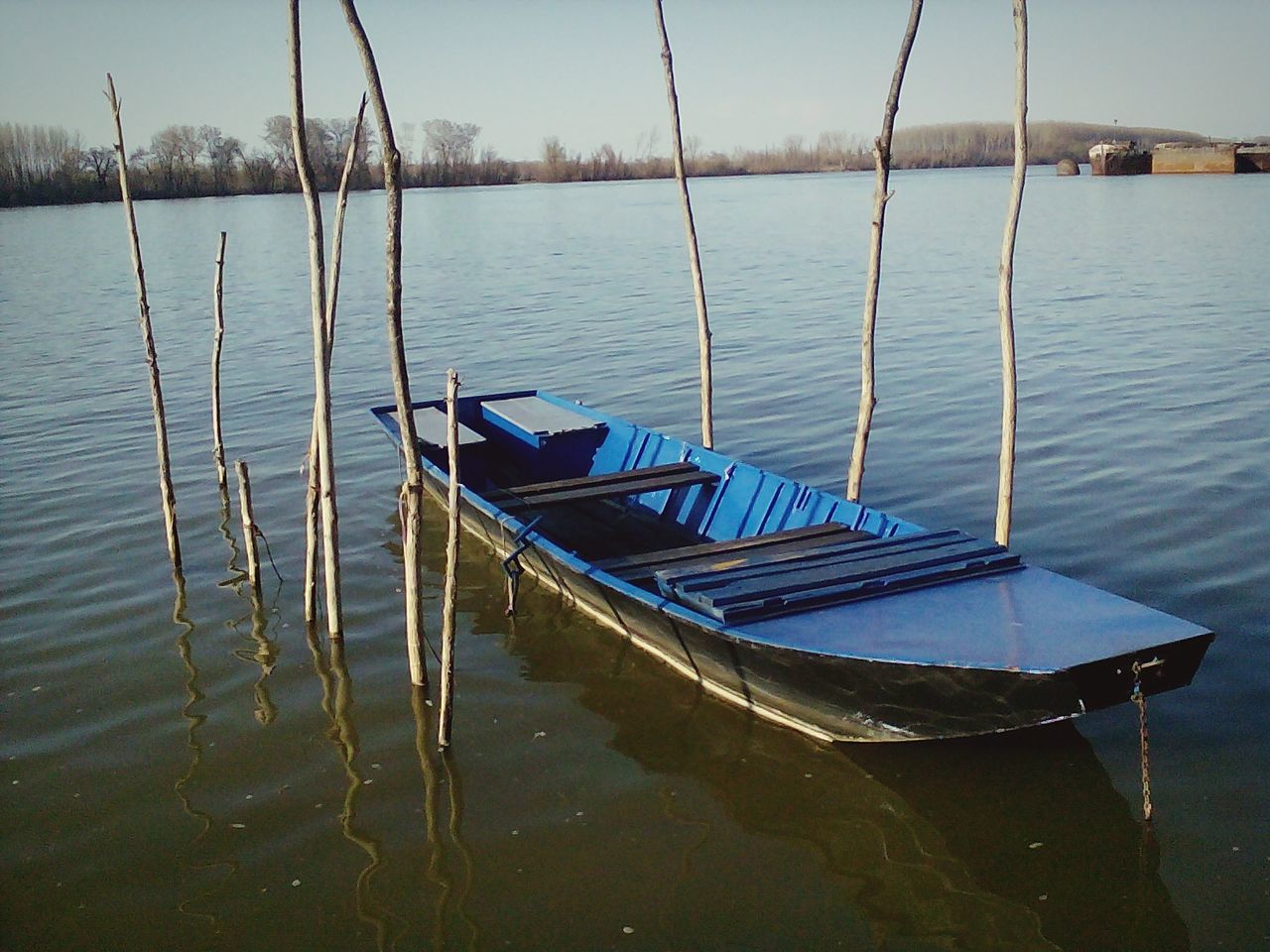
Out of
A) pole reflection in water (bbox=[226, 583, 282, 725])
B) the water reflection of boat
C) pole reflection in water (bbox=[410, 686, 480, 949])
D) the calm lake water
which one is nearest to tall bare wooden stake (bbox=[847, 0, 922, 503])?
the calm lake water

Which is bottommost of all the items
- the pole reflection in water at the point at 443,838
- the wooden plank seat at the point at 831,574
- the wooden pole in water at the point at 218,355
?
the pole reflection in water at the point at 443,838

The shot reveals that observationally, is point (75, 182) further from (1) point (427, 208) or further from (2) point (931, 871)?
(2) point (931, 871)

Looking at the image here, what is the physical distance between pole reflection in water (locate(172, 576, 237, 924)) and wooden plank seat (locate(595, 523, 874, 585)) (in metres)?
2.98

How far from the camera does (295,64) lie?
7.78 metres

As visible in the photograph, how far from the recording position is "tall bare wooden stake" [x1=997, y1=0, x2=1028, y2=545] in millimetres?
8727

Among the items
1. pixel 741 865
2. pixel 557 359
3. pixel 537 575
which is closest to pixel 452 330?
pixel 557 359

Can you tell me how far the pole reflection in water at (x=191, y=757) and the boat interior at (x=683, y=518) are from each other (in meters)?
2.54

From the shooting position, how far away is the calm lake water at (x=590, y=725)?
5.83 m

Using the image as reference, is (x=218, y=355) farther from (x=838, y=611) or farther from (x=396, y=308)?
(x=838, y=611)

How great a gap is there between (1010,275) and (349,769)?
596 centimetres

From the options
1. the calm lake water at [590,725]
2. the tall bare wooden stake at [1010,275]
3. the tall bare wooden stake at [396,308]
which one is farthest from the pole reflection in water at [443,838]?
the tall bare wooden stake at [1010,275]

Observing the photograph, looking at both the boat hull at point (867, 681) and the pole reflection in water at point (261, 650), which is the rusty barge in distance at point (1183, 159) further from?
the pole reflection in water at point (261, 650)

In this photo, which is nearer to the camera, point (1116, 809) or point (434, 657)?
point (1116, 809)

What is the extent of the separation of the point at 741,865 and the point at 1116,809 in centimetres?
215
